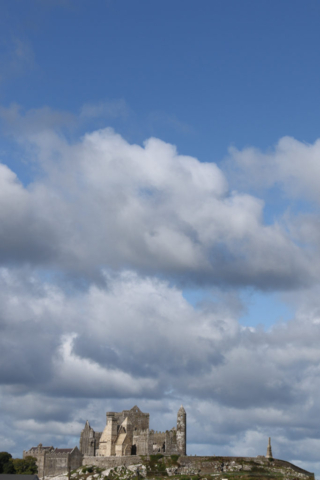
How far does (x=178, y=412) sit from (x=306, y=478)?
116 feet

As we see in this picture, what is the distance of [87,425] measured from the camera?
566 feet

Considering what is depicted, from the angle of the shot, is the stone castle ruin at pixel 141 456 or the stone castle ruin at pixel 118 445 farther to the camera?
the stone castle ruin at pixel 118 445

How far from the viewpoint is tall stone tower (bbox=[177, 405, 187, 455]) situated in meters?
161

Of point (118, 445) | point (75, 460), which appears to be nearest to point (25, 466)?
point (75, 460)

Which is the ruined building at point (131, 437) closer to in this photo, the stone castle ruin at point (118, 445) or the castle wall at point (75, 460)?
the stone castle ruin at point (118, 445)

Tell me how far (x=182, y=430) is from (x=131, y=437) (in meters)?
13.8

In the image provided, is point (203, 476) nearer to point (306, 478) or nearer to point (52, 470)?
point (306, 478)

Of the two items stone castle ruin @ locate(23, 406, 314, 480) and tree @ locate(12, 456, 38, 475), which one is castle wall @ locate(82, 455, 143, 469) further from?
tree @ locate(12, 456, 38, 475)

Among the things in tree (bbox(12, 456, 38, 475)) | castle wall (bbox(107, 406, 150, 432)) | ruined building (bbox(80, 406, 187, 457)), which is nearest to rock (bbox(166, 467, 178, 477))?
ruined building (bbox(80, 406, 187, 457))

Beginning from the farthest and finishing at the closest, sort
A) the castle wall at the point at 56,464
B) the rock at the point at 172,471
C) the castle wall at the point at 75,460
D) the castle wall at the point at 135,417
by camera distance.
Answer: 1. the castle wall at the point at 135,417
2. the castle wall at the point at 75,460
3. the castle wall at the point at 56,464
4. the rock at the point at 172,471

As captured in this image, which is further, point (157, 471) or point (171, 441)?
point (171, 441)

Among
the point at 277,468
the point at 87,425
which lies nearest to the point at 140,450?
the point at 87,425

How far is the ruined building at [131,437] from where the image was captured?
529 feet

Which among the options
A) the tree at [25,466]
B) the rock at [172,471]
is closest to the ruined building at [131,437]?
the rock at [172,471]
